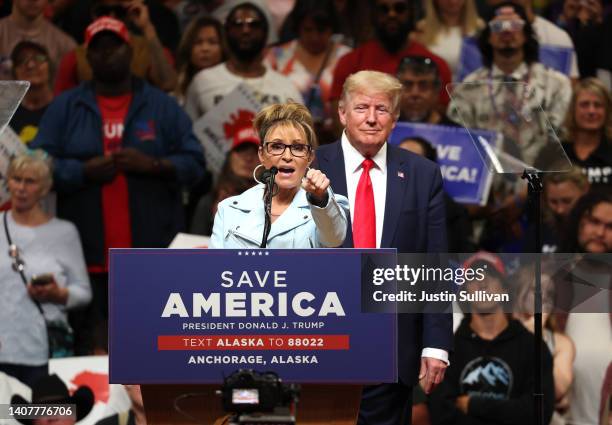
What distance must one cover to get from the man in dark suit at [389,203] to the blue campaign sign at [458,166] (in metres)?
2.76

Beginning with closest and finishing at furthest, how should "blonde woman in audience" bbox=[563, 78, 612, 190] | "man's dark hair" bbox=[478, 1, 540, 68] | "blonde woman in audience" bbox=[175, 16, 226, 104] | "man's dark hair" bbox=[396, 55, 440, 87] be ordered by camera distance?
"man's dark hair" bbox=[396, 55, 440, 87] < "blonde woman in audience" bbox=[563, 78, 612, 190] < "man's dark hair" bbox=[478, 1, 540, 68] < "blonde woman in audience" bbox=[175, 16, 226, 104]

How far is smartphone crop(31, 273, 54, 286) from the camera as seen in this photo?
7789mm

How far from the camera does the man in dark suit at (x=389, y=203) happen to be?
18.2 ft

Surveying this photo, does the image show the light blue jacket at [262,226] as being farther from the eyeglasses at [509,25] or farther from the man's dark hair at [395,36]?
the eyeglasses at [509,25]

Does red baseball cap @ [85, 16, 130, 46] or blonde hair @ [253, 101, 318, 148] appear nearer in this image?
blonde hair @ [253, 101, 318, 148]

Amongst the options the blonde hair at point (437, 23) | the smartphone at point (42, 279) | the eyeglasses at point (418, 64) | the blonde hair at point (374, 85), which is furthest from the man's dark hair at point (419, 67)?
the blonde hair at point (374, 85)

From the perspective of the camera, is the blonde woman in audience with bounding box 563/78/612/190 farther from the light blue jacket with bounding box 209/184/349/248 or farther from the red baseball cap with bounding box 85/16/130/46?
the light blue jacket with bounding box 209/184/349/248

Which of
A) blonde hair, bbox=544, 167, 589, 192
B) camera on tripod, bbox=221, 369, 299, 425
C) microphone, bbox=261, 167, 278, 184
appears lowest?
camera on tripod, bbox=221, 369, 299, 425

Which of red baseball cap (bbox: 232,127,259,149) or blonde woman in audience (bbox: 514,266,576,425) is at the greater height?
red baseball cap (bbox: 232,127,259,149)

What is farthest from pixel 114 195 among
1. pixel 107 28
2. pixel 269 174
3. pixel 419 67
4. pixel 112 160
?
pixel 269 174

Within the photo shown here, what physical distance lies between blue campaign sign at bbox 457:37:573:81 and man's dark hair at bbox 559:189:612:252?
5.56 feet

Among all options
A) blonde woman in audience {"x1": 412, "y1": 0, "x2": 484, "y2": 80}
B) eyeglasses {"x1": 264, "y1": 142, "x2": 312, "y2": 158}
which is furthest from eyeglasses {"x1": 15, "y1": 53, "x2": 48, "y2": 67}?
eyeglasses {"x1": 264, "y1": 142, "x2": 312, "y2": 158}

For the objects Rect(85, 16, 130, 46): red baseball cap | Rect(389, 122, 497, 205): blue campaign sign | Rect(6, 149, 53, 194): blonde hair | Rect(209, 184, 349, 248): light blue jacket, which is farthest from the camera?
Rect(389, 122, 497, 205): blue campaign sign

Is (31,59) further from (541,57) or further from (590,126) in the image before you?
(590,126)
